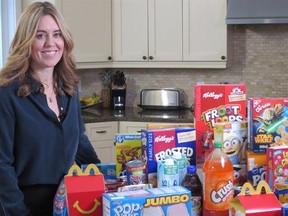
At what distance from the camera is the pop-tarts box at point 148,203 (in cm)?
158

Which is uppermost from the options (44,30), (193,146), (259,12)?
(259,12)

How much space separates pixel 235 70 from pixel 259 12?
25.9 inches

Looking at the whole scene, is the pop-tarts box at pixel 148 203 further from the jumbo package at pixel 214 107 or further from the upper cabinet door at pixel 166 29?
the upper cabinet door at pixel 166 29

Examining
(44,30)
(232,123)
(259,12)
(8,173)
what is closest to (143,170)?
(232,123)

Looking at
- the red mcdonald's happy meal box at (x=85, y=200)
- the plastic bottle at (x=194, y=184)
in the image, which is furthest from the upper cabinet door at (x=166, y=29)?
the red mcdonald's happy meal box at (x=85, y=200)

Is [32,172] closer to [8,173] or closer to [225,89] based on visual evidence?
[8,173]

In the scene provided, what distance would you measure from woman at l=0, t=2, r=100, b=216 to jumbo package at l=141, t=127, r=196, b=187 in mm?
430

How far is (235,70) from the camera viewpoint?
4914 mm

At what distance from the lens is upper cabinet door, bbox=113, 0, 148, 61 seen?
4.81 meters

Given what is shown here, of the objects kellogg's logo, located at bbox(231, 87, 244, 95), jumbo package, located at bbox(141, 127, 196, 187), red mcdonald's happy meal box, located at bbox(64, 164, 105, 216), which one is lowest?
red mcdonald's happy meal box, located at bbox(64, 164, 105, 216)

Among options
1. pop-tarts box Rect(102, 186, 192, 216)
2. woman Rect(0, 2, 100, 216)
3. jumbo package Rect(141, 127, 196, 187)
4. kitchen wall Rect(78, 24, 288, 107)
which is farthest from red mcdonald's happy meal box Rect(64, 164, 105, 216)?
kitchen wall Rect(78, 24, 288, 107)

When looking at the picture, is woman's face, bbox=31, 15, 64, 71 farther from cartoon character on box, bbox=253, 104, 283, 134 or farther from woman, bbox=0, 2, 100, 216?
cartoon character on box, bbox=253, 104, 283, 134

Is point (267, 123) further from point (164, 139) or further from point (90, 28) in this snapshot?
point (90, 28)

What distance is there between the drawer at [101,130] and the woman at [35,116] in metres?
2.23
